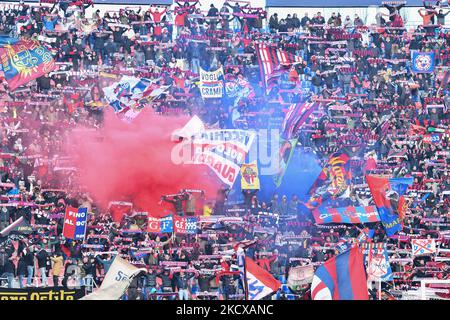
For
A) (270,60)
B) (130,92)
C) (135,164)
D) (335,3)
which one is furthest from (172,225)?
(335,3)

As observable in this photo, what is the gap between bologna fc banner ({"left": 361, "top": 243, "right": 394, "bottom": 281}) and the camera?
972 inches

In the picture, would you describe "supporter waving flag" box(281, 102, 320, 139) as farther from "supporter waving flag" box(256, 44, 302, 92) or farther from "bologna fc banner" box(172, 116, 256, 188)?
"supporter waving flag" box(256, 44, 302, 92)

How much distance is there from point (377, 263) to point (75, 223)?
21.5ft

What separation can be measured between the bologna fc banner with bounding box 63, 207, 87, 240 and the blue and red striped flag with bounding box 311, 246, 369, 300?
17.2ft

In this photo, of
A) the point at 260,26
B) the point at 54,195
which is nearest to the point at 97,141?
the point at 54,195

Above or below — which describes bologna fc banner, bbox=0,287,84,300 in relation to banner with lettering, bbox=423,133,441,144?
below

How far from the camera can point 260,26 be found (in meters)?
29.4

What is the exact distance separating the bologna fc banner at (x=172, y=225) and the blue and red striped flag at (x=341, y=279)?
352 centimetres

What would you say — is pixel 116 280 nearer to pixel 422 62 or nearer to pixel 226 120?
pixel 226 120

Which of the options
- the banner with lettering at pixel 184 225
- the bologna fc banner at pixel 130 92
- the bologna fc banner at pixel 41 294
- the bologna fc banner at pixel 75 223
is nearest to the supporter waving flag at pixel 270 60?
the bologna fc banner at pixel 130 92

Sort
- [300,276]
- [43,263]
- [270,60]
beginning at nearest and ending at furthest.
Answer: [43,263] < [300,276] < [270,60]

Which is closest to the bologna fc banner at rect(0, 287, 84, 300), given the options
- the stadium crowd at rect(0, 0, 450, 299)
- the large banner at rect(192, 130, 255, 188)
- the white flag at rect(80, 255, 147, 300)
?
the white flag at rect(80, 255, 147, 300)

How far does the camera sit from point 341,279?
2284cm

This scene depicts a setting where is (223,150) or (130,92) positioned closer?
(223,150)
